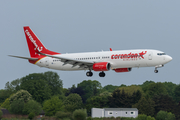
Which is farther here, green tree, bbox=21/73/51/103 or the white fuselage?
green tree, bbox=21/73/51/103

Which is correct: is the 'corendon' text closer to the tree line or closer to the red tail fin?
the red tail fin

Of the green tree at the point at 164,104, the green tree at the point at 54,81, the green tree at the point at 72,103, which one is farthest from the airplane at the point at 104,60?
the green tree at the point at 54,81

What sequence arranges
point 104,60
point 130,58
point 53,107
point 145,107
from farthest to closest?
point 53,107
point 145,107
point 104,60
point 130,58

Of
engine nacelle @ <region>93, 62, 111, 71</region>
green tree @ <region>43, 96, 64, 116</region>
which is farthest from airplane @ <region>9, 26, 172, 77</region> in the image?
green tree @ <region>43, 96, 64, 116</region>

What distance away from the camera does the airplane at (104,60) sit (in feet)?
206

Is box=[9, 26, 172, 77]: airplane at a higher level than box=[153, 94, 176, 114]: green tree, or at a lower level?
higher

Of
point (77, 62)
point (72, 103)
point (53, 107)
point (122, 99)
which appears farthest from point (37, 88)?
point (77, 62)

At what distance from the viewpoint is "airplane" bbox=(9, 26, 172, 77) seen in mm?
62844

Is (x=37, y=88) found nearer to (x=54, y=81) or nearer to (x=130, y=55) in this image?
(x=54, y=81)

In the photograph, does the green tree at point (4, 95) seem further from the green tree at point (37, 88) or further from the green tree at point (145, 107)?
the green tree at point (145, 107)

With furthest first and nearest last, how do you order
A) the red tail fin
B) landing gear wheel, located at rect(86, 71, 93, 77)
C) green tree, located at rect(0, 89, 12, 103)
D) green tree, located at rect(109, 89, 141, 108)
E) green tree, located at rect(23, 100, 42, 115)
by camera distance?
green tree, located at rect(0, 89, 12, 103) < green tree, located at rect(109, 89, 141, 108) < green tree, located at rect(23, 100, 42, 115) < the red tail fin < landing gear wheel, located at rect(86, 71, 93, 77)

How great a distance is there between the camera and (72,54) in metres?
71.0

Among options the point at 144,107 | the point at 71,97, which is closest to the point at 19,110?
the point at 71,97

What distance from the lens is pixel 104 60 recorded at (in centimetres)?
6594
